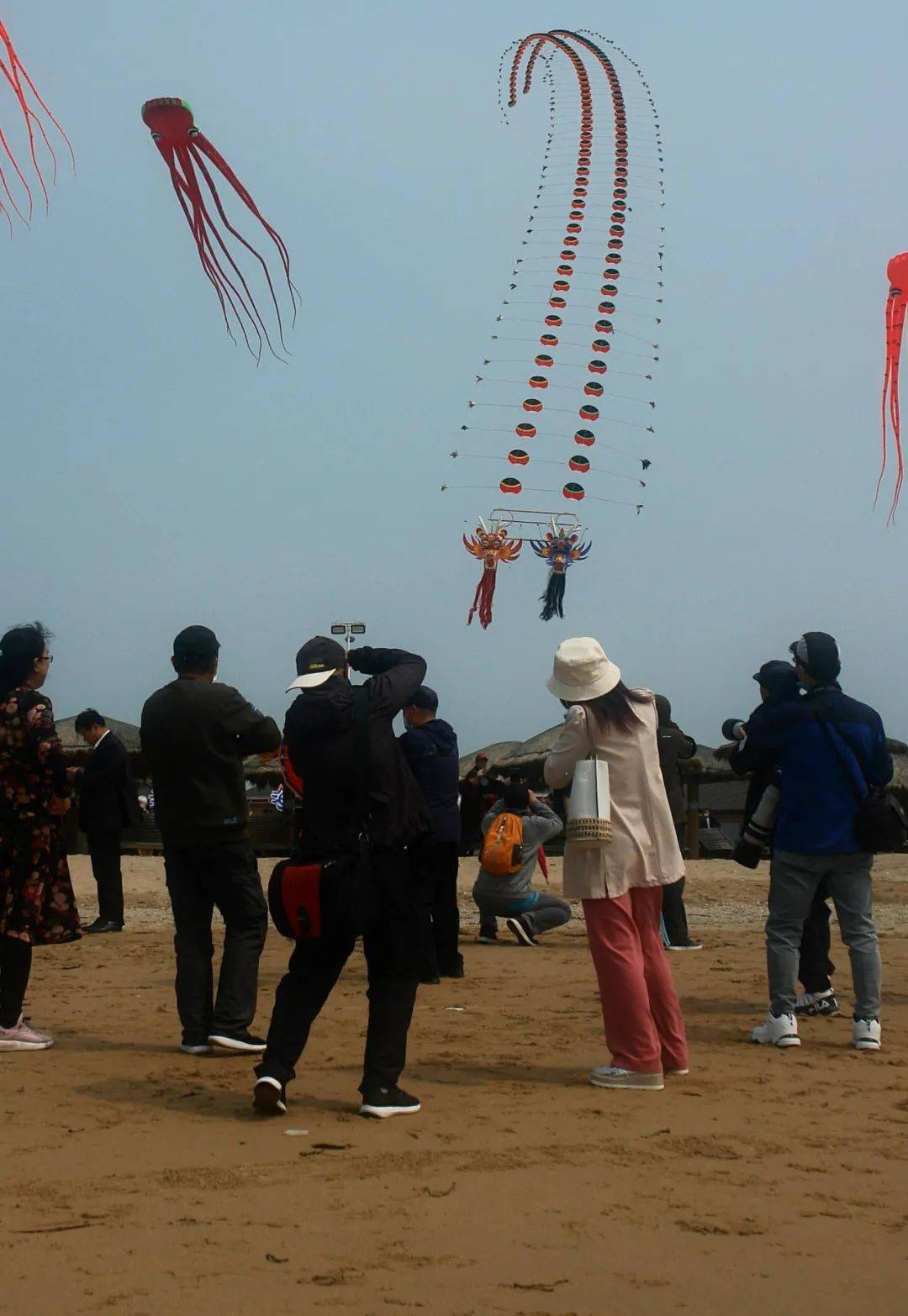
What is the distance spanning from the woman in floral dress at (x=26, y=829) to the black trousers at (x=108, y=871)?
4.86 m

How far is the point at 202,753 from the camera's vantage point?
5797 mm

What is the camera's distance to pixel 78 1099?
16.2 ft

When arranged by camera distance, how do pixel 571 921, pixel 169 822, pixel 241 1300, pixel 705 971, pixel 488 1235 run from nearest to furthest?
pixel 241 1300 → pixel 488 1235 → pixel 169 822 → pixel 705 971 → pixel 571 921

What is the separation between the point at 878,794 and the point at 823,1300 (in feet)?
10.6

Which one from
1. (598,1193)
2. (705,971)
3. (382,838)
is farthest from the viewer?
(705,971)

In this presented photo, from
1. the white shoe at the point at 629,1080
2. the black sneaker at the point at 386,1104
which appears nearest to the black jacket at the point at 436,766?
the white shoe at the point at 629,1080

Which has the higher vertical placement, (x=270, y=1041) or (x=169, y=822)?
(x=169, y=822)

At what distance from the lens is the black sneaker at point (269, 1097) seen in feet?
15.1

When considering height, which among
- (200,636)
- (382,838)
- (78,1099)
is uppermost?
(200,636)

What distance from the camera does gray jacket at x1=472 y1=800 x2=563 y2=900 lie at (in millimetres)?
9844

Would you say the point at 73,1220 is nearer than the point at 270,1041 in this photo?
Yes

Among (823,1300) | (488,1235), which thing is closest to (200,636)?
(488,1235)

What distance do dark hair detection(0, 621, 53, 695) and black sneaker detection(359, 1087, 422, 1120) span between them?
7.88 feet

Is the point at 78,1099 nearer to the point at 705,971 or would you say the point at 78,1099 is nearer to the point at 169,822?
the point at 169,822
